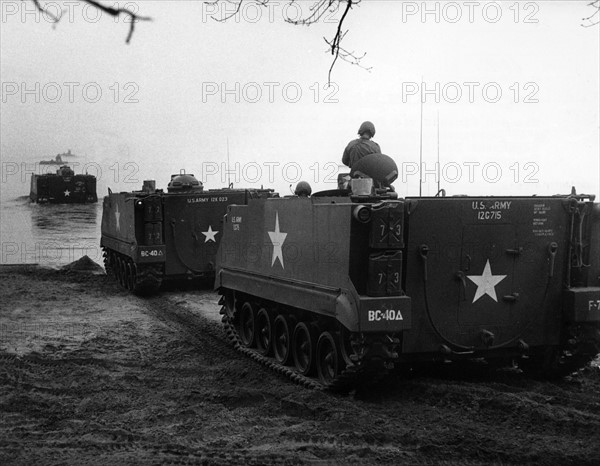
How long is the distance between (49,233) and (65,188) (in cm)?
768

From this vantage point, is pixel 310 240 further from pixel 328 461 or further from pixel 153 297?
pixel 153 297

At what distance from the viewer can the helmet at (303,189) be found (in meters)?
10.1

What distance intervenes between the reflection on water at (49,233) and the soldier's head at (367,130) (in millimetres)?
14079

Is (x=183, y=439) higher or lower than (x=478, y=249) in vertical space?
lower

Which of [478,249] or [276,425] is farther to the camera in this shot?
[478,249]

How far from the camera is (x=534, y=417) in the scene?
7031mm

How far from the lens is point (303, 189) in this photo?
10141mm

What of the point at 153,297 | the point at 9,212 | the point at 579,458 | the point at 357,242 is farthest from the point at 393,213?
the point at 9,212

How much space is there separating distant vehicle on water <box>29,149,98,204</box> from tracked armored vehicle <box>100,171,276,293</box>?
67.0ft

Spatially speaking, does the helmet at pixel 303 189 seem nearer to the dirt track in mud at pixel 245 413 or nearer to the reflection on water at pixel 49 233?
the dirt track in mud at pixel 245 413

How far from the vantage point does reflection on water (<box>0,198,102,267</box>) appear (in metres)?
24.7

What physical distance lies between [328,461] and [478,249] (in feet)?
9.32

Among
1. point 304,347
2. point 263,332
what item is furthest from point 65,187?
point 304,347

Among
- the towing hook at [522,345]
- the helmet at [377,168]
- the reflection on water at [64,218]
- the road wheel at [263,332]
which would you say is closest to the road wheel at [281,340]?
the road wheel at [263,332]
